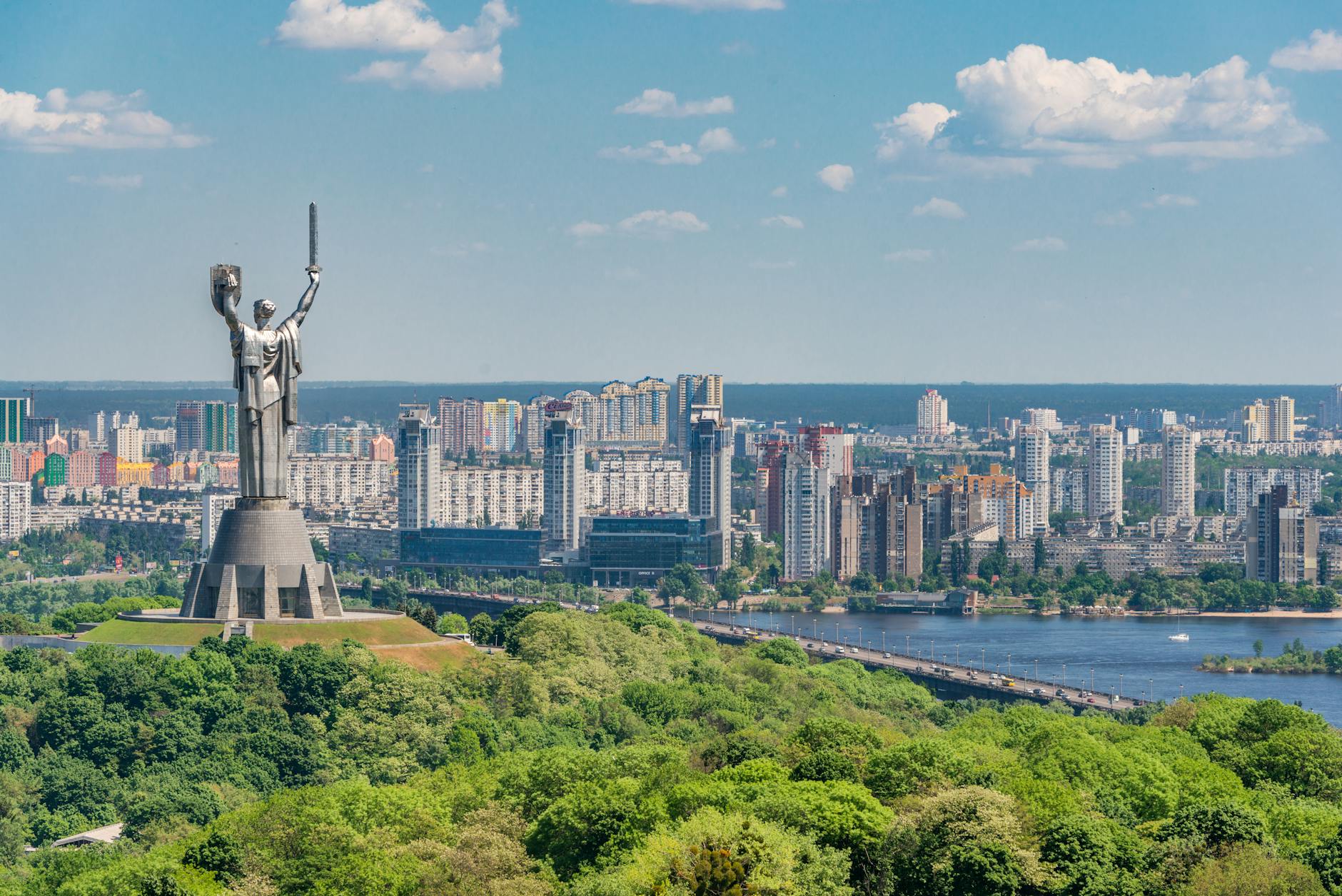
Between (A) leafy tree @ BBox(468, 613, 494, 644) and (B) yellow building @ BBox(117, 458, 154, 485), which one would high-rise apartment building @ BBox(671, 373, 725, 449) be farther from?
(A) leafy tree @ BBox(468, 613, 494, 644)

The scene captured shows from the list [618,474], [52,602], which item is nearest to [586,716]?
[52,602]

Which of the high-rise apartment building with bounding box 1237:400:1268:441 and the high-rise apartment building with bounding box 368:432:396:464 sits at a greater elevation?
the high-rise apartment building with bounding box 1237:400:1268:441

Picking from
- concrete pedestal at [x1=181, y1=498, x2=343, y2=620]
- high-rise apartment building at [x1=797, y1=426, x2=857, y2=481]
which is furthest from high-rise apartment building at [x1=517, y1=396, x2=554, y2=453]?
concrete pedestal at [x1=181, y1=498, x2=343, y2=620]

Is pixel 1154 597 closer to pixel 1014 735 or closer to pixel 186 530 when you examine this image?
pixel 186 530

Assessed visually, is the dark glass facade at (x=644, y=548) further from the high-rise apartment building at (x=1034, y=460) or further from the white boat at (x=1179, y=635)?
the high-rise apartment building at (x=1034, y=460)

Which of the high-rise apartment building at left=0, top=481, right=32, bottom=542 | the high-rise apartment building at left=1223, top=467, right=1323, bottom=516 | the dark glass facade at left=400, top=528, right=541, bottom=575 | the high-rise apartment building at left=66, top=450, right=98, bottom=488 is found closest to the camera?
the dark glass facade at left=400, top=528, right=541, bottom=575

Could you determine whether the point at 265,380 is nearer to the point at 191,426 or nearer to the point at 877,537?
the point at 877,537
